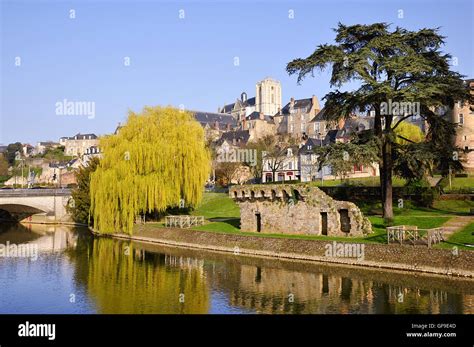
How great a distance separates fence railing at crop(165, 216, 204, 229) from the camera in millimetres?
45938

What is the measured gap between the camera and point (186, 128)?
1975 inches

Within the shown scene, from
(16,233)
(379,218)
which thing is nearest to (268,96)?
(16,233)

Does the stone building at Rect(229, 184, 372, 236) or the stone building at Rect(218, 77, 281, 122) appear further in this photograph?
the stone building at Rect(218, 77, 281, 122)

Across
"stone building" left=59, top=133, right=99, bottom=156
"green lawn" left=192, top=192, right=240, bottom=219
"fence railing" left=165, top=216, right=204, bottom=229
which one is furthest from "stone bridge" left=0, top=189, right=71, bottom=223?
"stone building" left=59, top=133, right=99, bottom=156

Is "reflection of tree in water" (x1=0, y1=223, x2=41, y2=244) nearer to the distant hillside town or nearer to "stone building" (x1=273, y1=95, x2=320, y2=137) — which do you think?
the distant hillside town

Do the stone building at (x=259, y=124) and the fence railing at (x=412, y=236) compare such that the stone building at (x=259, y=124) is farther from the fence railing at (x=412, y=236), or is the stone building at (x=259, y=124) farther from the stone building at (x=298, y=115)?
the fence railing at (x=412, y=236)

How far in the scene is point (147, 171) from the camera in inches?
1886

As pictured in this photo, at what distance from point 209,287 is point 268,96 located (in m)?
167

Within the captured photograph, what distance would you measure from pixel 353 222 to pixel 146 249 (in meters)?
16.6

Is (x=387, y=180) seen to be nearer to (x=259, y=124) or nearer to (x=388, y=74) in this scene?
(x=388, y=74)

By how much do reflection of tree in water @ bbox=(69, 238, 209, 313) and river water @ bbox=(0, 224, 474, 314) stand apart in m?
0.04

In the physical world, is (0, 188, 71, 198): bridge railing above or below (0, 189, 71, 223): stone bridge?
above
